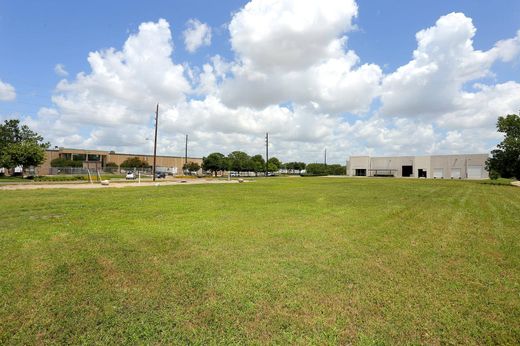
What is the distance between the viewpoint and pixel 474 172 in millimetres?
73500

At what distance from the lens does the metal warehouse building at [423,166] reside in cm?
7369

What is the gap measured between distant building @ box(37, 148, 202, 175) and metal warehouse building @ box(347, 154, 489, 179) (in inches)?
2748

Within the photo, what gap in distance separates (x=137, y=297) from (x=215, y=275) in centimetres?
130

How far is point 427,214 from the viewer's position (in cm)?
1178

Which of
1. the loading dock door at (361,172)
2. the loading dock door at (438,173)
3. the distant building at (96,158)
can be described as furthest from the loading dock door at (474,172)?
the distant building at (96,158)

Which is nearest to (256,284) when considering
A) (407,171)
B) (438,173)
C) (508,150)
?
(508,150)

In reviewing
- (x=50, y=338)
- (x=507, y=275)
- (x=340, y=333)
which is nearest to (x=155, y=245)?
(x=50, y=338)

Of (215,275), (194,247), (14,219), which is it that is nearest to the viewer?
(215,275)

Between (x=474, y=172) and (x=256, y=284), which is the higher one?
(x=474, y=172)

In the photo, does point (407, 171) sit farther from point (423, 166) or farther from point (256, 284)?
point (256, 284)

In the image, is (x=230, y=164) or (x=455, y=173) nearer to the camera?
(x=455, y=173)

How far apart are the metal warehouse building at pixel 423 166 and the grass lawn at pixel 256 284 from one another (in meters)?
78.2

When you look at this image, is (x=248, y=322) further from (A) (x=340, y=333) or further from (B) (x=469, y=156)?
(B) (x=469, y=156)

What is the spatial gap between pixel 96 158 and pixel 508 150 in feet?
365
